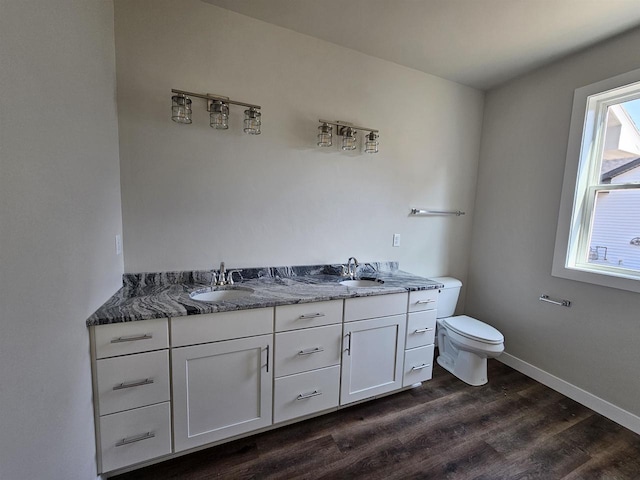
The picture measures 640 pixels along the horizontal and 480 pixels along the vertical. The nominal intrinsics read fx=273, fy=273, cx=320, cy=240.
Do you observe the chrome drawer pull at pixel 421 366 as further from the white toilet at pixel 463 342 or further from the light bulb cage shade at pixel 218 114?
the light bulb cage shade at pixel 218 114

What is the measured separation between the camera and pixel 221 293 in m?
1.78

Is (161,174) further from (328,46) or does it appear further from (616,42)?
(616,42)

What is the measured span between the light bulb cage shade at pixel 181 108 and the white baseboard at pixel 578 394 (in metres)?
3.24

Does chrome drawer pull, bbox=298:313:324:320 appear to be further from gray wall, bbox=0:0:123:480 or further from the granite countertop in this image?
gray wall, bbox=0:0:123:480

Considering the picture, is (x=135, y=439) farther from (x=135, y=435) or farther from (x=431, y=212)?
(x=431, y=212)

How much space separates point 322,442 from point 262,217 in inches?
58.1

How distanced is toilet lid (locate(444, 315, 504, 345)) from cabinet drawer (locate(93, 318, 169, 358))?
6.88 ft

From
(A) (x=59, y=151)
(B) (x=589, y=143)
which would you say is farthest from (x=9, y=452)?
(B) (x=589, y=143)

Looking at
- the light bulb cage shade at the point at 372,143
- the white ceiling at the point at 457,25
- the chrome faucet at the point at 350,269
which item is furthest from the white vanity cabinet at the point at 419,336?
the white ceiling at the point at 457,25

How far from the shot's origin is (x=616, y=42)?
1.84 meters

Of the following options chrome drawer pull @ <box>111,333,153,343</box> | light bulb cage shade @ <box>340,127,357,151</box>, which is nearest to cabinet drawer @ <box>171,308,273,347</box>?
chrome drawer pull @ <box>111,333,153,343</box>

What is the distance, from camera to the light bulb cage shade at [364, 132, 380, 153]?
2146 millimetres

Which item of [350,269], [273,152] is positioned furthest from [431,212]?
[273,152]

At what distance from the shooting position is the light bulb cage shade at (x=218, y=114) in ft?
5.40
